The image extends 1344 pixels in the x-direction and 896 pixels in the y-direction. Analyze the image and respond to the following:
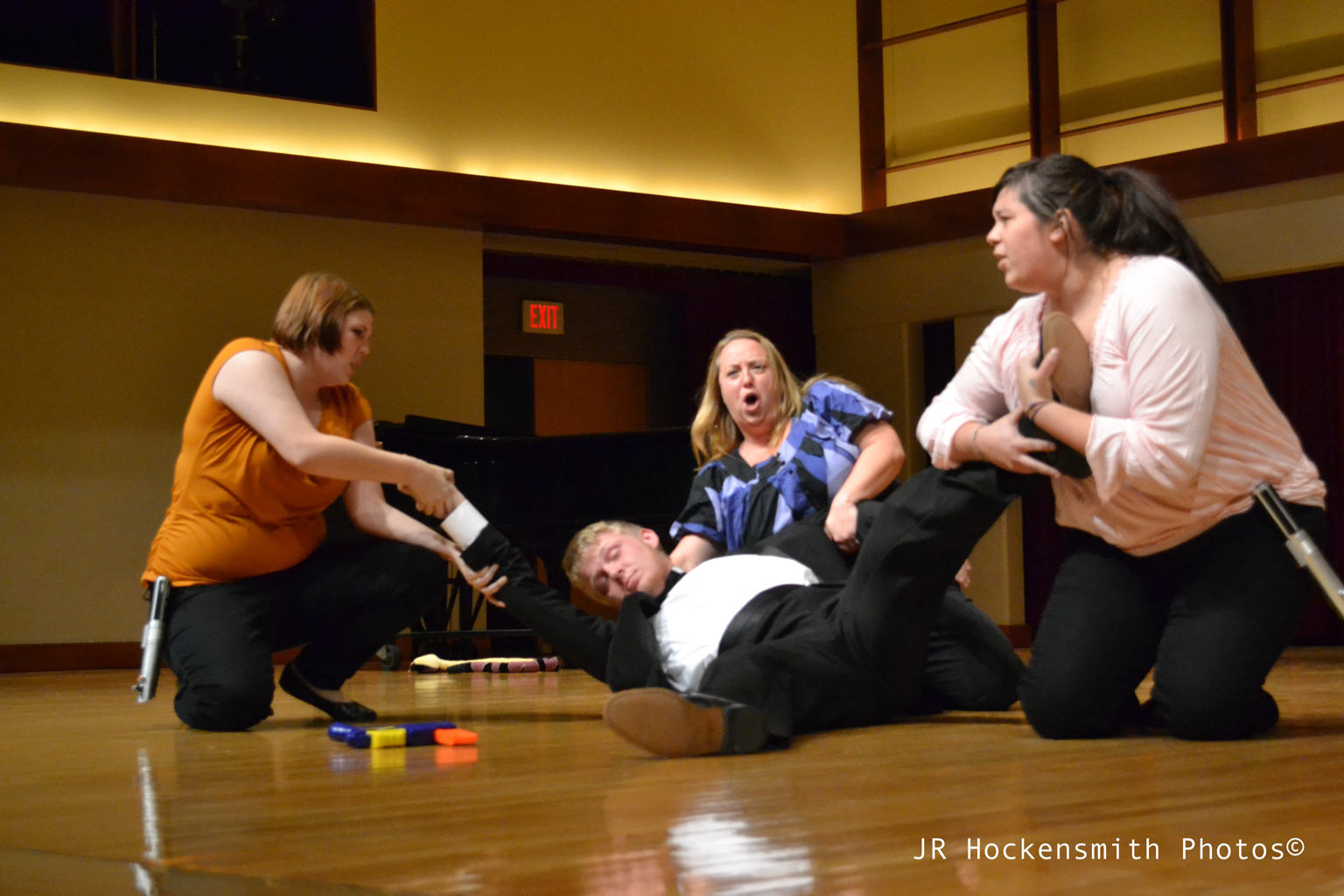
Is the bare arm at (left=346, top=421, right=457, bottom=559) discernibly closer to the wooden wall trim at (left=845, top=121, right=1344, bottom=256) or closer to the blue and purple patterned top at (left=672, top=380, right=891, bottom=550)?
the blue and purple patterned top at (left=672, top=380, right=891, bottom=550)

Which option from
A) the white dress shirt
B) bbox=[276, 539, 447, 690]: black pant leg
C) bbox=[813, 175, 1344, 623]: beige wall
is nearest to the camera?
the white dress shirt

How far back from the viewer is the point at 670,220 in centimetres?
736

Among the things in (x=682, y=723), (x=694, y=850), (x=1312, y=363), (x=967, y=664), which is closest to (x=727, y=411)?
(x=967, y=664)

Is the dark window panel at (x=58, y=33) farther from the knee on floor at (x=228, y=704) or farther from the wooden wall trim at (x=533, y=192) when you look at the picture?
the knee on floor at (x=228, y=704)

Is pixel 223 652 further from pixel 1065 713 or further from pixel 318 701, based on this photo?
pixel 1065 713

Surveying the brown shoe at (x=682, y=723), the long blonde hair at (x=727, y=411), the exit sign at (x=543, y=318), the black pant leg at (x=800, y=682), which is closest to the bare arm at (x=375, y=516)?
the long blonde hair at (x=727, y=411)

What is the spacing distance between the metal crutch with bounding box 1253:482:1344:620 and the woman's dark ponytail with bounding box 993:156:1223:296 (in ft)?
1.06

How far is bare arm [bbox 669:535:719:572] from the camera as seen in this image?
3104mm

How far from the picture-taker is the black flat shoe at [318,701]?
2906 millimetres

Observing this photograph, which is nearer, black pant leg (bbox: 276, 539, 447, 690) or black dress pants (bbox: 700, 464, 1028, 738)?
black dress pants (bbox: 700, 464, 1028, 738)

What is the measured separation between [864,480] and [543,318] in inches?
193

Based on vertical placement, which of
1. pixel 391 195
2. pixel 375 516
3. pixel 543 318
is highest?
pixel 391 195

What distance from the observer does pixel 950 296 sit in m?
7.55

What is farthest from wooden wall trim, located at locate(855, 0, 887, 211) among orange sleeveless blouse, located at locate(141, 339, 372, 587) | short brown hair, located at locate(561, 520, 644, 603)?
orange sleeveless blouse, located at locate(141, 339, 372, 587)
